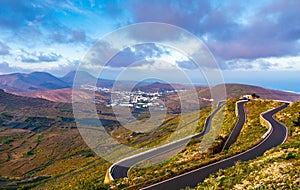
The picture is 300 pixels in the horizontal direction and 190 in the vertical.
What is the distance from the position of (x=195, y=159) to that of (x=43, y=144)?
6012 inches

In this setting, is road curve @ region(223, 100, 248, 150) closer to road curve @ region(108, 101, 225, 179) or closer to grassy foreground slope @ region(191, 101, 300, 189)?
road curve @ region(108, 101, 225, 179)

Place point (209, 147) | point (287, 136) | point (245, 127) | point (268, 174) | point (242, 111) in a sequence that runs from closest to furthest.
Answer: point (268, 174) < point (287, 136) < point (209, 147) < point (245, 127) < point (242, 111)

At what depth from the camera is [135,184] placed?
64.5 ft

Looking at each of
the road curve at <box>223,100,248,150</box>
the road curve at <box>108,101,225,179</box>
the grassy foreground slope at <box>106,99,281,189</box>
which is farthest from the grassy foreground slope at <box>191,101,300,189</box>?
the road curve at <box>108,101,225,179</box>

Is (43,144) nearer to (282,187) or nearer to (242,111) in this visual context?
(242,111)

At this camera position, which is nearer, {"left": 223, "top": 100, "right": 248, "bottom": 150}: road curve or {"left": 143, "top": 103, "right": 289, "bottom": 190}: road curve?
{"left": 143, "top": 103, "right": 289, "bottom": 190}: road curve

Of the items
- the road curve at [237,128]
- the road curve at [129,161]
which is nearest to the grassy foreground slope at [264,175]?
the road curve at [237,128]

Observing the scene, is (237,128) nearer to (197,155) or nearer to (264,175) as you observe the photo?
(197,155)

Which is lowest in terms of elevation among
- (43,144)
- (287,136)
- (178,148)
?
(43,144)

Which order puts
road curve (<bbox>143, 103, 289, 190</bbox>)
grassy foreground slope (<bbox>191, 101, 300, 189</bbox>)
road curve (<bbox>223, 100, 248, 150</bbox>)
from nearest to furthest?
grassy foreground slope (<bbox>191, 101, 300, 189</bbox>) < road curve (<bbox>143, 103, 289, 190</bbox>) < road curve (<bbox>223, 100, 248, 150</bbox>)

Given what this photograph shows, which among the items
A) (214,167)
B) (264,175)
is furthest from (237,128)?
(264,175)

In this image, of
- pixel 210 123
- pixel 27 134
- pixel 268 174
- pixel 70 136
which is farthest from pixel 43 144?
pixel 268 174

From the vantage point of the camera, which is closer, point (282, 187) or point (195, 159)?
point (282, 187)

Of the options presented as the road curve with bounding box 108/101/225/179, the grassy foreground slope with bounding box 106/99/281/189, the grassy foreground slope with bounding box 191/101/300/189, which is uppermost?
the grassy foreground slope with bounding box 191/101/300/189
